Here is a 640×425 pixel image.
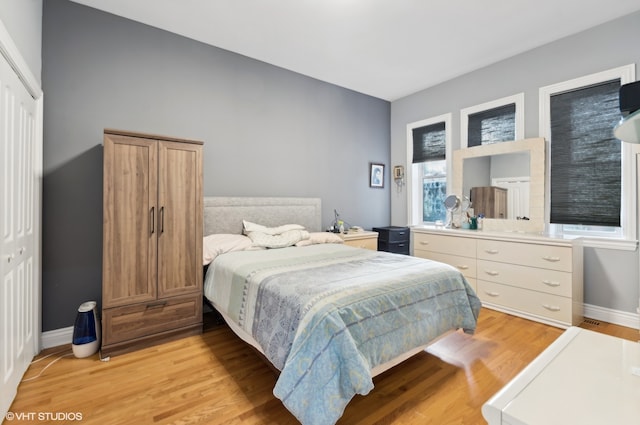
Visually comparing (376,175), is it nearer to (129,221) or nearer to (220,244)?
(220,244)

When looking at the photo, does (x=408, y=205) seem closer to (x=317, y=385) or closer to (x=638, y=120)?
(x=317, y=385)

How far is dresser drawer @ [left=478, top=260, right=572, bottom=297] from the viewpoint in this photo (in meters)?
2.86

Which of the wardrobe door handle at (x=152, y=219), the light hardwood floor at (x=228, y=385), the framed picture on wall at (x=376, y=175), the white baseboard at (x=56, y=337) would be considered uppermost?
the framed picture on wall at (x=376, y=175)

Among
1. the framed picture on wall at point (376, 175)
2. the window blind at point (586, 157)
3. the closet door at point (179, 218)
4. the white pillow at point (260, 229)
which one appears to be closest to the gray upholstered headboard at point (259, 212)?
the white pillow at point (260, 229)

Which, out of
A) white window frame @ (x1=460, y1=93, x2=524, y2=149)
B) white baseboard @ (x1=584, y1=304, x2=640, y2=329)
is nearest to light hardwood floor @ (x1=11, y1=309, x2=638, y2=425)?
white baseboard @ (x1=584, y1=304, x2=640, y2=329)

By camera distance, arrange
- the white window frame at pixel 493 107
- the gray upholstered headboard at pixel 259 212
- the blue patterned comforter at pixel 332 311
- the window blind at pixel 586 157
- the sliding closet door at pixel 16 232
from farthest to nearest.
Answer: the white window frame at pixel 493 107
the gray upholstered headboard at pixel 259 212
the window blind at pixel 586 157
the sliding closet door at pixel 16 232
the blue patterned comforter at pixel 332 311

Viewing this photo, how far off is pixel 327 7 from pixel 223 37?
1205 mm

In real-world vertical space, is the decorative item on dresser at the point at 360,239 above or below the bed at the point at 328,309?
above

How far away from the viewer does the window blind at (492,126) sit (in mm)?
3662

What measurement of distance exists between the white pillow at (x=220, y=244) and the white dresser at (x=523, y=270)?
2503 mm

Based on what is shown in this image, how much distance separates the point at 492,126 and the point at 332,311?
3.51 metres

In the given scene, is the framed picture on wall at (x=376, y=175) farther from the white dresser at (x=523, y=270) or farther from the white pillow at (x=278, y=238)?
the white pillow at (x=278, y=238)

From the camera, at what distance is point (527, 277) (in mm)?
3084

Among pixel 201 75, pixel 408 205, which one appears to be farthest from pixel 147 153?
pixel 408 205
